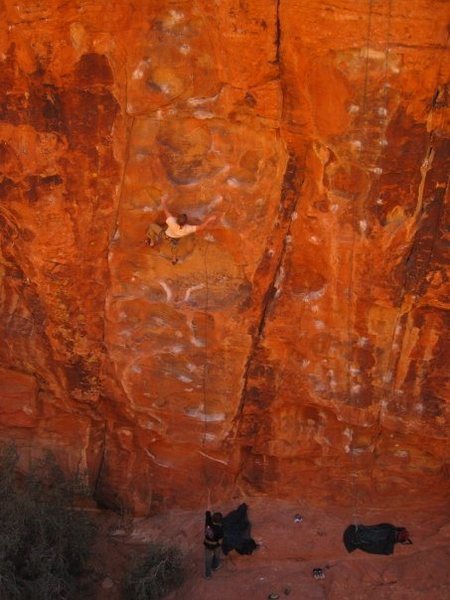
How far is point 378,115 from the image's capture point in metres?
4.91

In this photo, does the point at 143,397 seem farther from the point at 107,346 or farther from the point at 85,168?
the point at 85,168

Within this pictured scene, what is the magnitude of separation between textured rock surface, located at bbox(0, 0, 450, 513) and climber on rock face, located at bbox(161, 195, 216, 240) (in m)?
0.08

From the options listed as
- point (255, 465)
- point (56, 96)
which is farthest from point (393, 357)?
point (56, 96)

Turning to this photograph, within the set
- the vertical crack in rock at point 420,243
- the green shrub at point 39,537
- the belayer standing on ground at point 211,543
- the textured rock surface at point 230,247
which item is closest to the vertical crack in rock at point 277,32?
the textured rock surface at point 230,247

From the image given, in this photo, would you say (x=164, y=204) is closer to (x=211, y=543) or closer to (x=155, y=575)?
(x=211, y=543)

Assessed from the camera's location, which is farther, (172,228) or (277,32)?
(172,228)

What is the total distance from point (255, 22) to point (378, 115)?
3.37 feet

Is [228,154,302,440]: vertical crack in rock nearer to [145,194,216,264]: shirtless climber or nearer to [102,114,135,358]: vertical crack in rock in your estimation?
[145,194,216,264]: shirtless climber

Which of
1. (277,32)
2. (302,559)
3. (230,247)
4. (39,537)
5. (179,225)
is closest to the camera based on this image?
(277,32)

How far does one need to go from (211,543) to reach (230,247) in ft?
8.03

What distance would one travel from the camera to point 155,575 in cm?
595

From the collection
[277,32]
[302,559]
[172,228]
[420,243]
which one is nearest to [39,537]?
[302,559]

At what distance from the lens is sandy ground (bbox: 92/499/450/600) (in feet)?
19.0

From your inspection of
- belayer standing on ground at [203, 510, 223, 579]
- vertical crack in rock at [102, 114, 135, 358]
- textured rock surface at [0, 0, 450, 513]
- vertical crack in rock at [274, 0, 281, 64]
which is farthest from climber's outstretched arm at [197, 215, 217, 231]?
belayer standing on ground at [203, 510, 223, 579]
